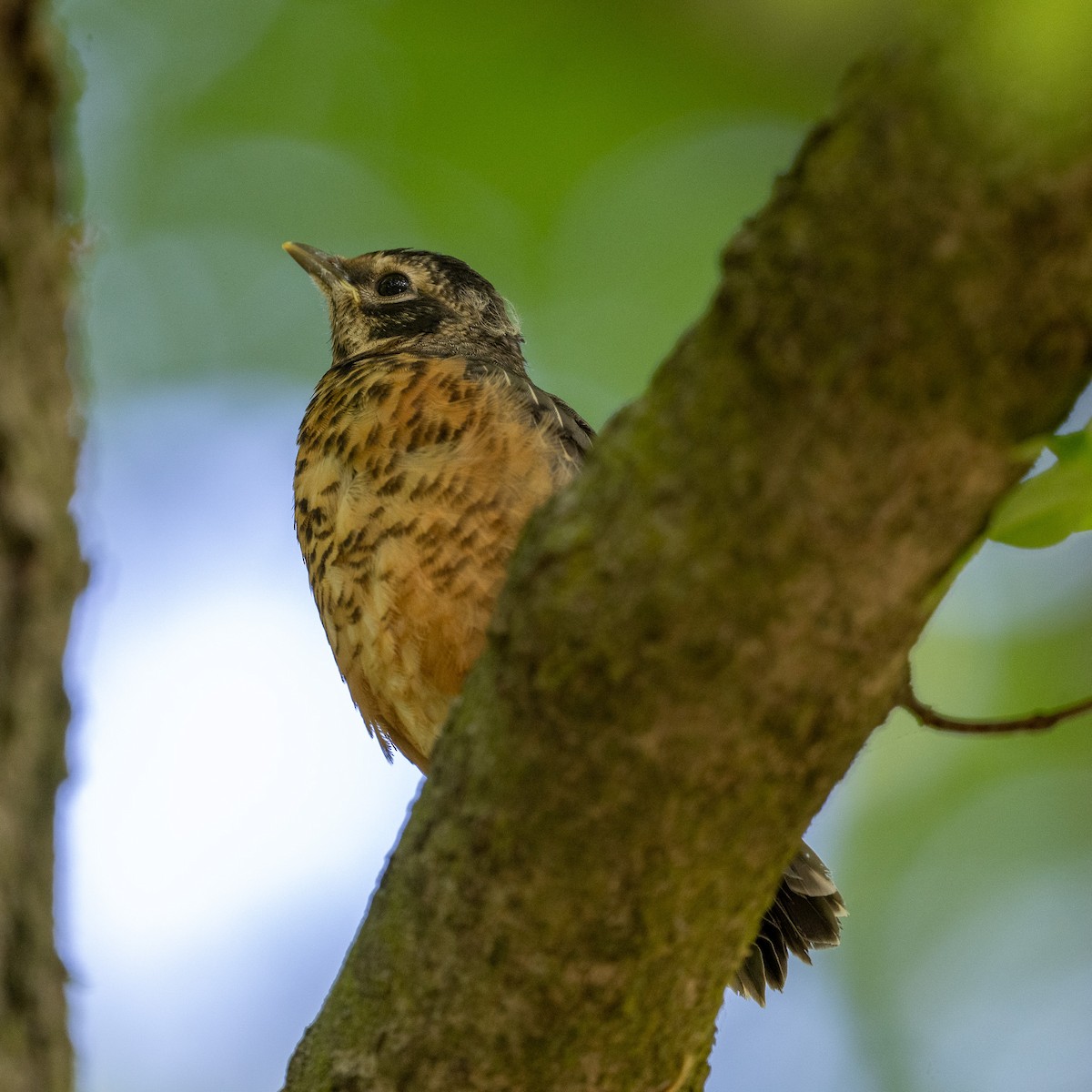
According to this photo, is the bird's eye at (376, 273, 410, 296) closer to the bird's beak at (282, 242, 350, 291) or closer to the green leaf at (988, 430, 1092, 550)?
the bird's beak at (282, 242, 350, 291)

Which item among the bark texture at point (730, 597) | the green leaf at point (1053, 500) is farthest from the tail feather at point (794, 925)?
the green leaf at point (1053, 500)

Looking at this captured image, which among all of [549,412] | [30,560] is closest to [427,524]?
[549,412]

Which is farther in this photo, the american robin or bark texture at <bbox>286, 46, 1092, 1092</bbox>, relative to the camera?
the american robin

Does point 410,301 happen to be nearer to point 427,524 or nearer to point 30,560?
point 427,524

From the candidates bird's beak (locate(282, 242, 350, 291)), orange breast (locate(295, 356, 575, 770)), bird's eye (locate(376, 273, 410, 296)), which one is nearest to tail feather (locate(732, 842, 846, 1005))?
orange breast (locate(295, 356, 575, 770))

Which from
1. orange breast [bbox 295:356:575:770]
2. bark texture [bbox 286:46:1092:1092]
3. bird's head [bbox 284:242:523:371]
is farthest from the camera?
bird's head [bbox 284:242:523:371]

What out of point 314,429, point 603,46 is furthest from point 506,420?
point 603,46

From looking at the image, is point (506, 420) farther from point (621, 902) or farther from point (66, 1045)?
point (66, 1045)

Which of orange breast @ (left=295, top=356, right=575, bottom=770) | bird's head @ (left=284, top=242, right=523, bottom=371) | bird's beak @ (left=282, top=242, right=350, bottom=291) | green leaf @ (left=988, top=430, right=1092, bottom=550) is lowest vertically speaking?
green leaf @ (left=988, top=430, right=1092, bottom=550)
